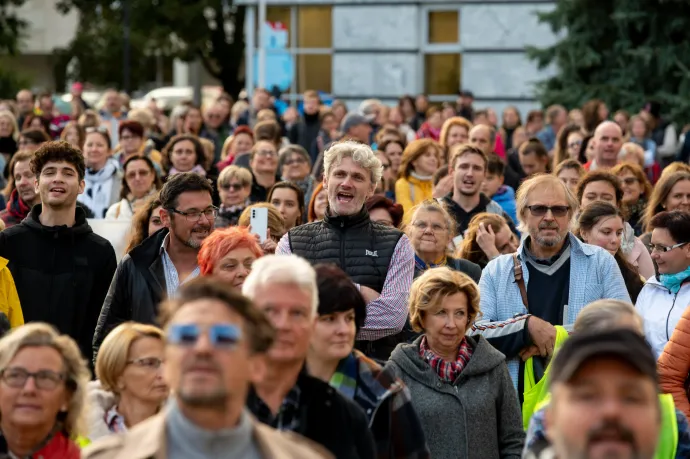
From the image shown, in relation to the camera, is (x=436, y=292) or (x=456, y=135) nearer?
(x=436, y=292)

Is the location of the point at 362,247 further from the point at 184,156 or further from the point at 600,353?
the point at 184,156

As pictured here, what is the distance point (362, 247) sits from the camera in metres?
8.31

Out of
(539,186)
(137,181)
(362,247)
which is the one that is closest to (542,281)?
(539,186)

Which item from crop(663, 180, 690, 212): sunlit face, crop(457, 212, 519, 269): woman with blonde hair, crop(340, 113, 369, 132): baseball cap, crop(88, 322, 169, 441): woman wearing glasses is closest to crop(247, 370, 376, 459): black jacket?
crop(88, 322, 169, 441): woman wearing glasses

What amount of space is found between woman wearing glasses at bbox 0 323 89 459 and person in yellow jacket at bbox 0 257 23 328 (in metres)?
3.17

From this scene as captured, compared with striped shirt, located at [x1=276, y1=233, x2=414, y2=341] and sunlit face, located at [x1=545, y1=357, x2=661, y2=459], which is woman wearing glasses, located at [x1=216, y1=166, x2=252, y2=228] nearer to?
striped shirt, located at [x1=276, y1=233, x2=414, y2=341]

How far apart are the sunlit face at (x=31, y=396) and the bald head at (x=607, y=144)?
9.24 meters

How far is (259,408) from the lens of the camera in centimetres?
524

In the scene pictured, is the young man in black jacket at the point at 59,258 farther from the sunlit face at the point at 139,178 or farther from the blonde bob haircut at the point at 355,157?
the sunlit face at the point at 139,178

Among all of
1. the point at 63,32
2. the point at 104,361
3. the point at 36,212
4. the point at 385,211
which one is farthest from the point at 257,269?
the point at 63,32

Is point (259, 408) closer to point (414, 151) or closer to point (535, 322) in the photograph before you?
point (535, 322)

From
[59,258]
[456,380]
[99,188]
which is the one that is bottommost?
[456,380]

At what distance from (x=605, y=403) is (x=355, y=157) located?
4.44 metres

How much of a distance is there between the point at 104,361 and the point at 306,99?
1600 cm
